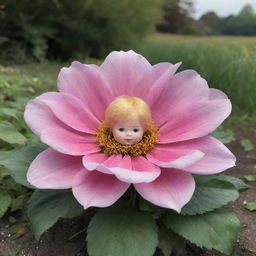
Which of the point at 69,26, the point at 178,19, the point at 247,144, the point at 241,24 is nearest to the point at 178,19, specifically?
the point at 178,19

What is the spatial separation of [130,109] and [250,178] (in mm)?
767

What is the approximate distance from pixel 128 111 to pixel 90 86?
19 centimetres

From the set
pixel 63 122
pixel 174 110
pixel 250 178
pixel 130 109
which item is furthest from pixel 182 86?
pixel 250 178

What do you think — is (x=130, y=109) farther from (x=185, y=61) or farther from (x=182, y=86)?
(x=185, y=61)

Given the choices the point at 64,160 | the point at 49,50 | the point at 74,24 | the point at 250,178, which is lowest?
the point at 49,50

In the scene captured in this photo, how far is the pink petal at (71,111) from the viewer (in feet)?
3.60

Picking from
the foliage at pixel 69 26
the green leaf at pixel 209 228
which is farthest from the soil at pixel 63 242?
the foliage at pixel 69 26

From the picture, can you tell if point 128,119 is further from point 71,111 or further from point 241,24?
point 241,24

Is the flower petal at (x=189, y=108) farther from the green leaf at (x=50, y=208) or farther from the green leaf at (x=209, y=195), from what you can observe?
the green leaf at (x=50, y=208)

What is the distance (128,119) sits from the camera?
1046 mm

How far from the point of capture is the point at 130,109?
105 centimetres

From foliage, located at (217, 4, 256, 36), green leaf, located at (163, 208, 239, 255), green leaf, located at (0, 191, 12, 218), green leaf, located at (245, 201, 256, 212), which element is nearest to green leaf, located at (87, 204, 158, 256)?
green leaf, located at (163, 208, 239, 255)

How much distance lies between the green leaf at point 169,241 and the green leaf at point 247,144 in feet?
3.61

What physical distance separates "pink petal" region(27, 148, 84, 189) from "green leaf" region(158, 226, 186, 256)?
249mm
